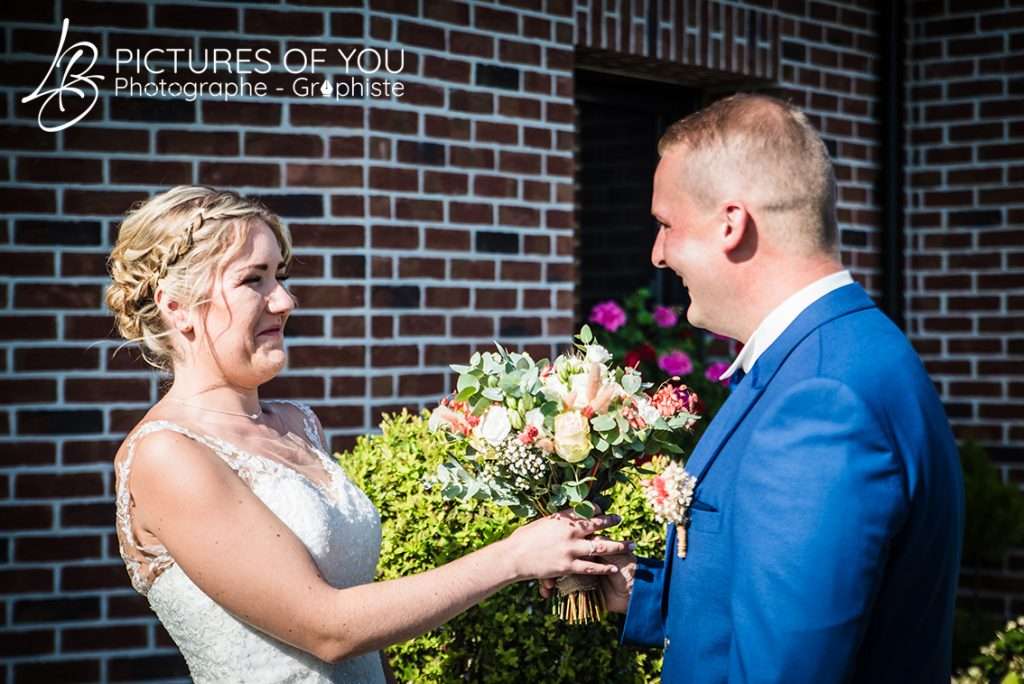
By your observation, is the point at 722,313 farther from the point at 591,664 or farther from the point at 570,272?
the point at 570,272

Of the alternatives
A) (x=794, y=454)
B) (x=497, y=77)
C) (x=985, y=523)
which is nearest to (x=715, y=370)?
(x=985, y=523)

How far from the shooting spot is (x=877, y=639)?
2.32m

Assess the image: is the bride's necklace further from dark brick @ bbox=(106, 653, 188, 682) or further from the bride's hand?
dark brick @ bbox=(106, 653, 188, 682)

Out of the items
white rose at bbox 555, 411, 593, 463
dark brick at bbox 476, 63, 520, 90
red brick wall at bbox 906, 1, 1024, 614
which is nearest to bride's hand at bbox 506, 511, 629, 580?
white rose at bbox 555, 411, 593, 463

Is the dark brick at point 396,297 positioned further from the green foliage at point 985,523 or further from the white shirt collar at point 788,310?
the green foliage at point 985,523

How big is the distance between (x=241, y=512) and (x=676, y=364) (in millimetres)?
3686

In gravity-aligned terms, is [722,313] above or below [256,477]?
above

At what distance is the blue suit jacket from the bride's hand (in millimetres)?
371

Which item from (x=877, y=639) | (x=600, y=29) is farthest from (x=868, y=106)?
(x=877, y=639)

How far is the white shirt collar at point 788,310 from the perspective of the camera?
7.95 ft

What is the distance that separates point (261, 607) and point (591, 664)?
1378mm

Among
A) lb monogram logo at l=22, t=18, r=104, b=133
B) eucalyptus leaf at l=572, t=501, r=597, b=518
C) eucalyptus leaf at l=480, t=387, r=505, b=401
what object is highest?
lb monogram logo at l=22, t=18, r=104, b=133

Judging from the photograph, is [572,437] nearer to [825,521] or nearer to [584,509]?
[584,509]

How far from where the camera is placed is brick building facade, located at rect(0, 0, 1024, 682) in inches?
184
